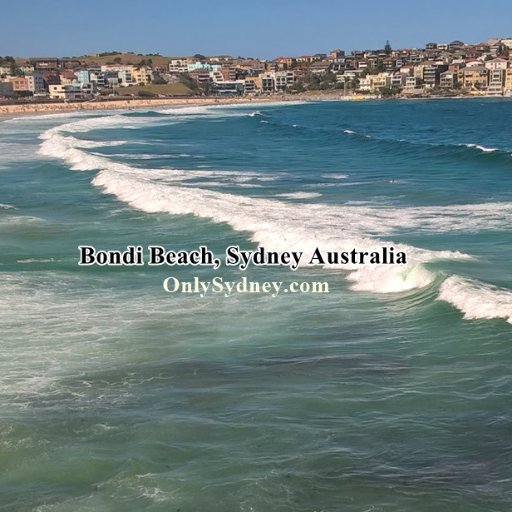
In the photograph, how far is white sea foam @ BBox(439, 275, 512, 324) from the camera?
14.2 metres

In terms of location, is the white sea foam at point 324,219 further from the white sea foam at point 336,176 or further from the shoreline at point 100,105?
the shoreline at point 100,105

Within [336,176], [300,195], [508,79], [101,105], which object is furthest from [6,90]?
[300,195]

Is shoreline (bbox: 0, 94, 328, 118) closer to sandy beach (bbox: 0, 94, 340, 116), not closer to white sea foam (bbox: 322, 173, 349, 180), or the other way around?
sandy beach (bbox: 0, 94, 340, 116)

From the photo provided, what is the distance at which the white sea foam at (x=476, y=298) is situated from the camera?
46.5 feet

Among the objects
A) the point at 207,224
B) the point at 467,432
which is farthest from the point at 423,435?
the point at 207,224

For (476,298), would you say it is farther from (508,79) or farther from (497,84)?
(508,79)

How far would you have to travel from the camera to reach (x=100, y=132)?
7731 cm

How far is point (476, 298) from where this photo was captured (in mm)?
14836

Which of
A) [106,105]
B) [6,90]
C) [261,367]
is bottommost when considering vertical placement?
[261,367]

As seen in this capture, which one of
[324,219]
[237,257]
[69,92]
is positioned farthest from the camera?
[69,92]

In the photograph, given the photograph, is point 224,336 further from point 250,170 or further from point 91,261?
point 250,170

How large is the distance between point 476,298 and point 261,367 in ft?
15.3

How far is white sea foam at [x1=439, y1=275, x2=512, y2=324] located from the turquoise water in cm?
5

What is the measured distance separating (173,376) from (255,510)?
4.10 m
